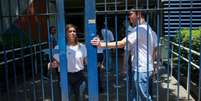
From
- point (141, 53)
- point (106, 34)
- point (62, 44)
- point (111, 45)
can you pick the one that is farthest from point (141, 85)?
point (62, 44)

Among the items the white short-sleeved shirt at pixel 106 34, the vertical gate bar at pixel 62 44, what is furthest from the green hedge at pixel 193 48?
the vertical gate bar at pixel 62 44

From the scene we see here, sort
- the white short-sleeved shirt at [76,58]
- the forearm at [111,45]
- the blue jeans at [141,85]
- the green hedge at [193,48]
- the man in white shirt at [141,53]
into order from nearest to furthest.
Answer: the forearm at [111,45] → the man in white shirt at [141,53] → the blue jeans at [141,85] → the white short-sleeved shirt at [76,58] → the green hedge at [193,48]

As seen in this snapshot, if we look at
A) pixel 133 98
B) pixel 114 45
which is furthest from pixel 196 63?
pixel 114 45

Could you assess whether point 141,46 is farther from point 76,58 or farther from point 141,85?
point 76,58

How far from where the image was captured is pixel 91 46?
4277mm

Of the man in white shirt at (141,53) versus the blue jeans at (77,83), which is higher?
the man in white shirt at (141,53)

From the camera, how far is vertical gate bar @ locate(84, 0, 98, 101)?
13.7 feet

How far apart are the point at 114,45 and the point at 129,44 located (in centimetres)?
25

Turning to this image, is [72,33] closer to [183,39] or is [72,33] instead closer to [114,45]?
[114,45]

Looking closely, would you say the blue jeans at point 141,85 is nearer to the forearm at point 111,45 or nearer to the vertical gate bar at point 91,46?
the forearm at point 111,45

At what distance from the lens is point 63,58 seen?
436cm

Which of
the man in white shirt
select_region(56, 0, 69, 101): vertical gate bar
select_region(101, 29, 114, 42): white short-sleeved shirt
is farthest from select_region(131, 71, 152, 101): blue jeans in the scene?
select_region(56, 0, 69, 101): vertical gate bar

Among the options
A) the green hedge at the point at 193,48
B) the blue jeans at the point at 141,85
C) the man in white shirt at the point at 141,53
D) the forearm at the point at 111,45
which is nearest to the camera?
the forearm at the point at 111,45

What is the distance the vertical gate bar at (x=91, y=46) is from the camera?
4180mm
